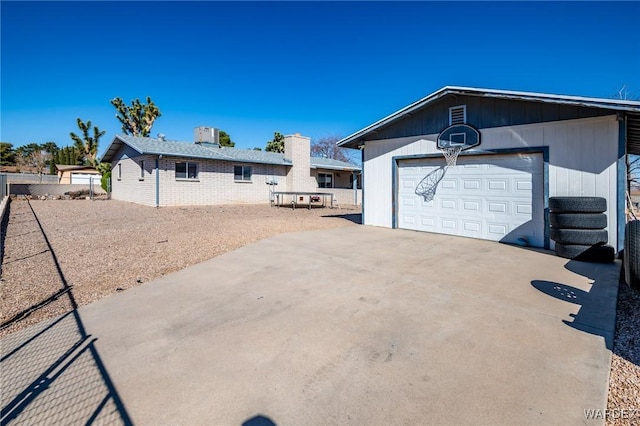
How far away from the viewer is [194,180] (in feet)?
61.4

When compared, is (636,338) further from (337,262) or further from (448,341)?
(337,262)

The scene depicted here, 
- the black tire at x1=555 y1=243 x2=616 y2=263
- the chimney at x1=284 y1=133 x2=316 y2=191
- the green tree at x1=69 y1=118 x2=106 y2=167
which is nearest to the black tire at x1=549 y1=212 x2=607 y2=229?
the black tire at x1=555 y1=243 x2=616 y2=263

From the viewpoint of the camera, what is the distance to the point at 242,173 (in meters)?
21.0

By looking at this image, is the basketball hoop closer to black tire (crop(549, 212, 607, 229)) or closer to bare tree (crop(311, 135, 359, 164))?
black tire (crop(549, 212, 607, 229))

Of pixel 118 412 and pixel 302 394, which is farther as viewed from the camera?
pixel 302 394

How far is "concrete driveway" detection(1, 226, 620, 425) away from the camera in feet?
7.43

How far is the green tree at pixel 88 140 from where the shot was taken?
3666cm

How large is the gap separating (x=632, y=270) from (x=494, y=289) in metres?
1.64

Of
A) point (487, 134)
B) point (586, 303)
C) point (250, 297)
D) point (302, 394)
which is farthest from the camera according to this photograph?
point (487, 134)

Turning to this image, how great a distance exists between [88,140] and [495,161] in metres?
42.8

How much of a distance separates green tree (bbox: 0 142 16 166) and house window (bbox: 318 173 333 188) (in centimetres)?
5612

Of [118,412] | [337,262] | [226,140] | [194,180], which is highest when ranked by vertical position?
[226,140]

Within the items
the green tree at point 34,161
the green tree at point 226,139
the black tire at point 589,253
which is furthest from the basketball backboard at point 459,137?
the green tree at point 34,161

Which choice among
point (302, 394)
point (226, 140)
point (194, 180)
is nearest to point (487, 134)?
point (302, 394)
